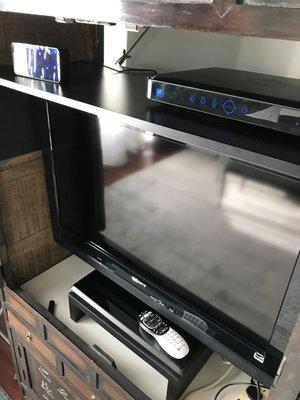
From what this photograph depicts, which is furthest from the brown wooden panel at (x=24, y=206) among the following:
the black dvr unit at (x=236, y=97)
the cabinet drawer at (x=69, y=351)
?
the black dvr unit at (x=236, y=97)

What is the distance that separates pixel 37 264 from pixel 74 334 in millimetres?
344

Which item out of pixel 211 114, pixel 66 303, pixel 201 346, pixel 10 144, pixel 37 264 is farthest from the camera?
pixel 37 264

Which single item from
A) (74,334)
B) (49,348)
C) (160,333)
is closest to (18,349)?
(49,348)

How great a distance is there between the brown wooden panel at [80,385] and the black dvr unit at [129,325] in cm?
17

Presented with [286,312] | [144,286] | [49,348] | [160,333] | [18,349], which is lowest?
[18,349]

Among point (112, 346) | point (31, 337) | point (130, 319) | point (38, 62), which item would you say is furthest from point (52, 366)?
point (38, 62)

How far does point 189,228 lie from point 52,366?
746 millimetres

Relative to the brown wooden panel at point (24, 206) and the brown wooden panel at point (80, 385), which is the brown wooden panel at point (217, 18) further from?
the brown wooden panel at point (80, 385)

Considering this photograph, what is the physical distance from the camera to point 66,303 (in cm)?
114

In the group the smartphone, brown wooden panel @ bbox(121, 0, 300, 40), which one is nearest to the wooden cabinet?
the smartphone

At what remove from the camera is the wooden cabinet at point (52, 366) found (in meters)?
0.92

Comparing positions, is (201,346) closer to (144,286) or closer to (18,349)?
(144,286)

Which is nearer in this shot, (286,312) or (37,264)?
(286,312)

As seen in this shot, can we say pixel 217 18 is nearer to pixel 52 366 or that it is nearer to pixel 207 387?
pixel 207 387
